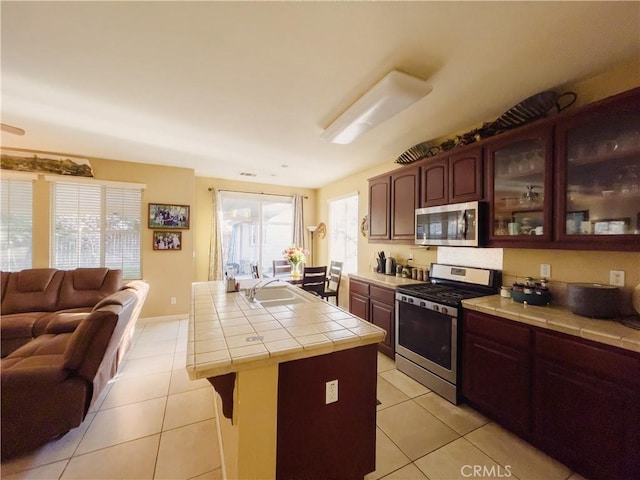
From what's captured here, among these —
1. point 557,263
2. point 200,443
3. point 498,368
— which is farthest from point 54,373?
point 557,263

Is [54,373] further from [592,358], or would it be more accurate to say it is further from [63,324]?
[592,358]

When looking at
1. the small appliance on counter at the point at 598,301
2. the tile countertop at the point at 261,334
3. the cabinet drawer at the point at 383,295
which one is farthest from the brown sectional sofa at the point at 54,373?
the small appliance on counter at the point at 598,301

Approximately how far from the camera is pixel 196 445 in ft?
5.69

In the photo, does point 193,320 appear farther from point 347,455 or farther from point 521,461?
point 521,461

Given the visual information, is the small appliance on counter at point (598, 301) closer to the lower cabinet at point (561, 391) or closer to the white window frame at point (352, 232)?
the lower cabinet at point (561, 391)

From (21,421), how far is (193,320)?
130 centimetres

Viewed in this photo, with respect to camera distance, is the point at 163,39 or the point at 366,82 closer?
the point at 163,39

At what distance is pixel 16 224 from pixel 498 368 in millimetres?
6057

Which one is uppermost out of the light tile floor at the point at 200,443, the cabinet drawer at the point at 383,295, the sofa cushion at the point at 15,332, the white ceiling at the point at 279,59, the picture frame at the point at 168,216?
the white ceiling at the point at 279,59

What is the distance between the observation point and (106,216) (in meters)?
3.99

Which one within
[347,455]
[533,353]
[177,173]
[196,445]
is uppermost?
[177,173]

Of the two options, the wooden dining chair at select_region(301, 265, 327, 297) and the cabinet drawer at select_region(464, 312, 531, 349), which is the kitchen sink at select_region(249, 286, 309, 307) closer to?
the wooden dining chair at select_region(301, 265, 327, 297)

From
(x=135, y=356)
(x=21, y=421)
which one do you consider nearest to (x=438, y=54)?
(x=21, y=421)

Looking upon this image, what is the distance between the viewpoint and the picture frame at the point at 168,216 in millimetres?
4207
